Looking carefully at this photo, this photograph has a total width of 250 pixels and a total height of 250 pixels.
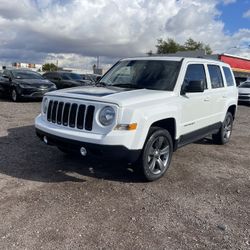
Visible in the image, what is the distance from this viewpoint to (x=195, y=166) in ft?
19.4

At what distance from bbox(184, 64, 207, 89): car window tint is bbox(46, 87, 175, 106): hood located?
0.69 metres

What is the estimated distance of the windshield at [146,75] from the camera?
17.6ft

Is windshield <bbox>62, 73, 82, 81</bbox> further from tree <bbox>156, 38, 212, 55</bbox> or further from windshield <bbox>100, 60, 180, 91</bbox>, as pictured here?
tree <bbox>156, 38, 212, 55</bbox>

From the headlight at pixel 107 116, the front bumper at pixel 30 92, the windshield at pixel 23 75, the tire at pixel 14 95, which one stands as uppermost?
the headlight at pixel 107 116

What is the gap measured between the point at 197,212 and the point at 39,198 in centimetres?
204

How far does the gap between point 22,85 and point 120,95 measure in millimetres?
10974

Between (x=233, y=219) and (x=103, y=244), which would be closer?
(x=103, y=244)

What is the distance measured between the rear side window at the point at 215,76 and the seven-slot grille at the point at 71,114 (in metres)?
3.18

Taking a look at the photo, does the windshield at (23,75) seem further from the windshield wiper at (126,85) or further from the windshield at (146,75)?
the windshield wiper at (126,85)

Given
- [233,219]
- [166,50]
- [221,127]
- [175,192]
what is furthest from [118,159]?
[166,50]

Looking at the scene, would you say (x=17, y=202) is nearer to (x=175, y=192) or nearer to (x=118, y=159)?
(x=118, y=159)

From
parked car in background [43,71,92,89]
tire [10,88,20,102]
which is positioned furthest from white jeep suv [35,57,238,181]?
parked car in background [43,71,92,89]

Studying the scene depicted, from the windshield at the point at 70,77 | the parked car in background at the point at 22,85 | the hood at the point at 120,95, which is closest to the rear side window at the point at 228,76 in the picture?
the hood at the point at 120,95

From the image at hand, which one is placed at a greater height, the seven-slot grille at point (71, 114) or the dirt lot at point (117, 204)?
the seven-slot grille at point (71, 114)
